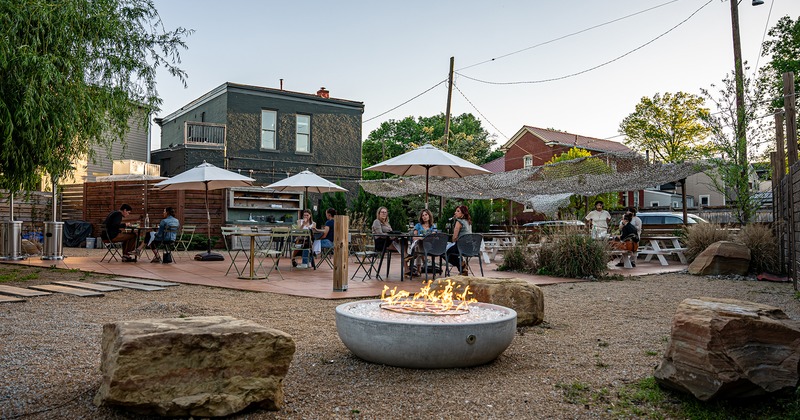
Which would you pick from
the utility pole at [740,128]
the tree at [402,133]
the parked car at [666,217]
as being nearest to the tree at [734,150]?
the utility pole at [740,128]

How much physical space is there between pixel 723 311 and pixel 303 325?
3149 millimetres

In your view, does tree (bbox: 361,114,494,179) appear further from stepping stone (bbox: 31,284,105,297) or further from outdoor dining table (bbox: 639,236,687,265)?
stepping stone (bbox: 31,284,105,297)

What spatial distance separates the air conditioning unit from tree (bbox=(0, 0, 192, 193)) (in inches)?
389

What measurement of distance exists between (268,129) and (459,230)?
11894 mm

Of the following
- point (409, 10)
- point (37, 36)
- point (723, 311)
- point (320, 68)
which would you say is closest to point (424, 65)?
point (320, 68)

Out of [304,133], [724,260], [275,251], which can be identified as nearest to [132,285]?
[275,251]

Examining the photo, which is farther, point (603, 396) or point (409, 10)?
point (409, 10)

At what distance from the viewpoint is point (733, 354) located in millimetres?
2539

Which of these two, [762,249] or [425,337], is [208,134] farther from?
[425,337]

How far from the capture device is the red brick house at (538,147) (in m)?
27.2

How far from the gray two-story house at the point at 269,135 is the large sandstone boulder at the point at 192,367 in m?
15.2

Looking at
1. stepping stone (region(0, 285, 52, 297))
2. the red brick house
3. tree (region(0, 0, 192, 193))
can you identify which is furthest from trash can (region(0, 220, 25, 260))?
the red brick house

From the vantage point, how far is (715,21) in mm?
13711

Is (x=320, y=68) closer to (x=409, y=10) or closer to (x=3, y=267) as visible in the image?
(x=409, y=10)
